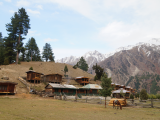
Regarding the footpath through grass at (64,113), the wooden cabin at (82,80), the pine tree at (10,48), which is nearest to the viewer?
the footpath through grass at (64,113)

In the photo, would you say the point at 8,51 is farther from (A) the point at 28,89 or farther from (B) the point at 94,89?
(B) the point at 94,89

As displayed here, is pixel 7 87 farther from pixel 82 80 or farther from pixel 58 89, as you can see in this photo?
pixel 82 80

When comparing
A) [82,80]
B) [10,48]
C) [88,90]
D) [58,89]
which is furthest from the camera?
[82,80]

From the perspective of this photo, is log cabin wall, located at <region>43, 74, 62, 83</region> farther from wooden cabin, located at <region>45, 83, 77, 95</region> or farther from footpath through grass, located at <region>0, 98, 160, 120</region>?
footpath through grass, located at <region>0, 98, 160, 120</region>

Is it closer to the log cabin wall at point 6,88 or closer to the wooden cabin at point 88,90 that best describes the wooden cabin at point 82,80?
the wooden cabin at point 88,90

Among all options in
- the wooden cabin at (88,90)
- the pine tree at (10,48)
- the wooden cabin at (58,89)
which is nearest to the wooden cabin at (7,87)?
the wooden cabin at (58,89)

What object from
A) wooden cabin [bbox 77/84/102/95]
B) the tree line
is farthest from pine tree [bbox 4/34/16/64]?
wooden cabin [bbox 77/84/102/95]

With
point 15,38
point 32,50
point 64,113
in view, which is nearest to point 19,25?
point 15,38

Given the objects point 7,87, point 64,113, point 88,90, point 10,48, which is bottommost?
point 88,90

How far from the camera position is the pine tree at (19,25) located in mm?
67456

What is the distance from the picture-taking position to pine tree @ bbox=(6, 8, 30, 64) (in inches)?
2656

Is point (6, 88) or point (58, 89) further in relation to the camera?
point (58, 89)

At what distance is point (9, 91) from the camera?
33906mm

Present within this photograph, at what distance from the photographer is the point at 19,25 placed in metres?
68.6
